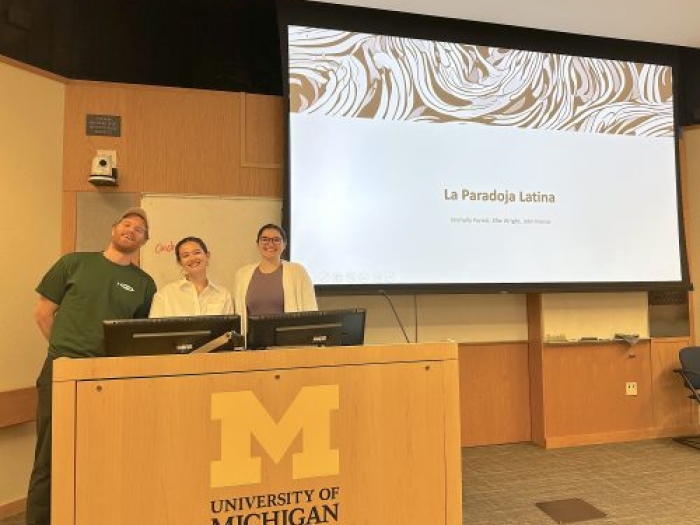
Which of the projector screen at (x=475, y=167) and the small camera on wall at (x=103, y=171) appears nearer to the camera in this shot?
the small camera on wall at (x=103, y=171)

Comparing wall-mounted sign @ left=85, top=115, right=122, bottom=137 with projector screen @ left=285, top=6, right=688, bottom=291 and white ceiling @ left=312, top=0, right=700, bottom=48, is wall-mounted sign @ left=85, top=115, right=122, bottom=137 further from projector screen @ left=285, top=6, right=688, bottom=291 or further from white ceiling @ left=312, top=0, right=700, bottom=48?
white ceiling @ left=312, top=0, right=700, bottom=48

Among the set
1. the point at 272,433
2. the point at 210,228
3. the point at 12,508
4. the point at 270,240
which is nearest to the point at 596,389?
the point at 270,240

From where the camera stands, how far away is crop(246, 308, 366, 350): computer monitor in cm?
167

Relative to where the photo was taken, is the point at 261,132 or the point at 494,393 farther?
the point at 494,393

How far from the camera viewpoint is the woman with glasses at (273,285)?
2965 millimetres

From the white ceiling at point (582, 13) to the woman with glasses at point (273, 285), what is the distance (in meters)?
1.96

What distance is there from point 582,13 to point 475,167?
142 centimetres

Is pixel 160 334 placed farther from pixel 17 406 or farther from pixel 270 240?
pixel 17 406

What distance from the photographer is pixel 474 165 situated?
400 centimetres

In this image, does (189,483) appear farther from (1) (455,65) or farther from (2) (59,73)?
(1) (455,65)

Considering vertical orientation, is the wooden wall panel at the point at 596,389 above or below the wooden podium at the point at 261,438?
below

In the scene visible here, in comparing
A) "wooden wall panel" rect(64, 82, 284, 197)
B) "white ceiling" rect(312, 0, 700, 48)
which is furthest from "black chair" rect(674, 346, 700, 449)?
"wooden wall panel" rect(64, 82, 284, 197)

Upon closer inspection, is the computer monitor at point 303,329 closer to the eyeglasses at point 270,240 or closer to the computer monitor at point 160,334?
the computer monitor at point 160,334

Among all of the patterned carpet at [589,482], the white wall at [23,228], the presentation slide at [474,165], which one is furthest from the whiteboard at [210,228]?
the patterned carpet at [589,482]
